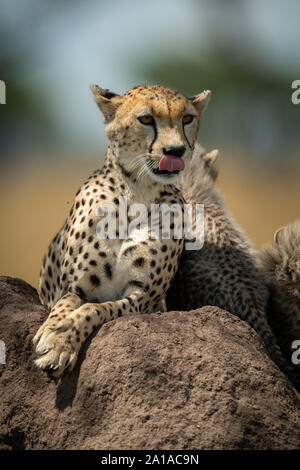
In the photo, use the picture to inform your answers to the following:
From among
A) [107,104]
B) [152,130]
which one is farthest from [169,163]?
[107,104]

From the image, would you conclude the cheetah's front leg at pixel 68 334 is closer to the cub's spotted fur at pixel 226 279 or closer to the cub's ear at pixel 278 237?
the cub's spotted fur at pixel 226 279

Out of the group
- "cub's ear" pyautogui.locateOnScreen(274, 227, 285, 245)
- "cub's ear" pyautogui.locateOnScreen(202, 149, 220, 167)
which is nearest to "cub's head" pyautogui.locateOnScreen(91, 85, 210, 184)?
"cub's ear" pyautogui.locateOnScreen(274, 227, 285, 245)

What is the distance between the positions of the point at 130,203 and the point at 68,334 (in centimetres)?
73

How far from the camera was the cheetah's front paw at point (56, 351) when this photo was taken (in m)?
2.35

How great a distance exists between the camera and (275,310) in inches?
135

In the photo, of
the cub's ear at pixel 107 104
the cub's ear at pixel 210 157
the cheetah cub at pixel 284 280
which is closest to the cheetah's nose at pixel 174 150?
the cub's ear at pixel 107 104

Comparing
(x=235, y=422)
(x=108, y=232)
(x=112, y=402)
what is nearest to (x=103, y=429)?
(x=112, y=402)

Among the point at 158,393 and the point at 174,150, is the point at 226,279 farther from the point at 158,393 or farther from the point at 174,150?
the point at 158,393

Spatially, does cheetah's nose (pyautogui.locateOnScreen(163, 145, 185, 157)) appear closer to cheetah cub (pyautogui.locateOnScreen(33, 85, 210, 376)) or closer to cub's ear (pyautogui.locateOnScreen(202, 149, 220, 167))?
cheetah cub (pyautogui.locateOnScreen(33, 85, 210, 376))

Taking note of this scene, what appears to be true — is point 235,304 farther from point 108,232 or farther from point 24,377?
point 24,377

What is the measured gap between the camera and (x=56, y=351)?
237cm

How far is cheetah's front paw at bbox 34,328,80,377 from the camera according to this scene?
2.35 metres

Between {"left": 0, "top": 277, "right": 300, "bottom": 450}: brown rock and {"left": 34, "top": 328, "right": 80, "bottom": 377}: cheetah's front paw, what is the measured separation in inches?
2.9
